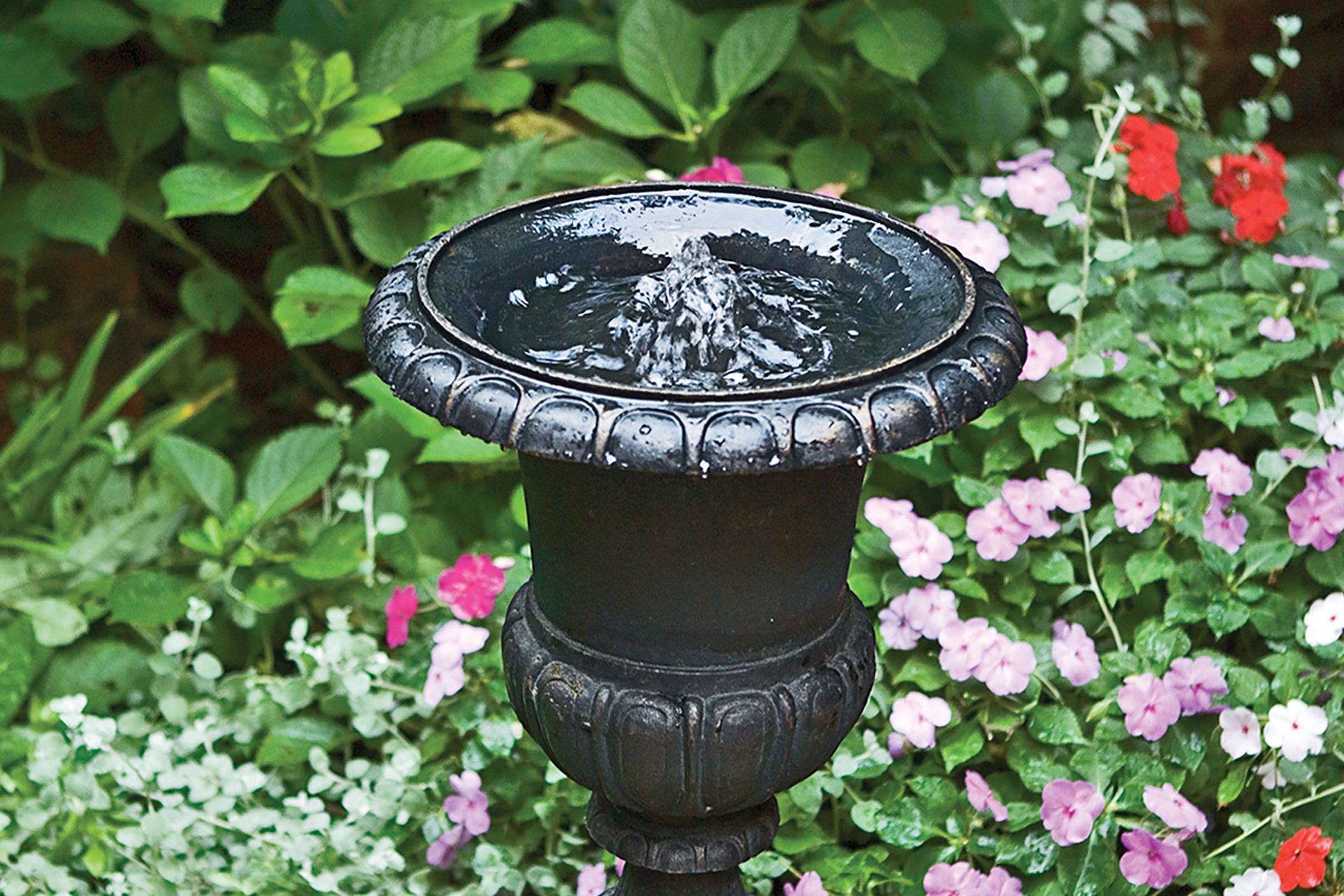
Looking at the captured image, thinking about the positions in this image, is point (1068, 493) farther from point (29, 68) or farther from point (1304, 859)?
point (29, 68)

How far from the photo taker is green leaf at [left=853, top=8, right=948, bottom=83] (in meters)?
2.29

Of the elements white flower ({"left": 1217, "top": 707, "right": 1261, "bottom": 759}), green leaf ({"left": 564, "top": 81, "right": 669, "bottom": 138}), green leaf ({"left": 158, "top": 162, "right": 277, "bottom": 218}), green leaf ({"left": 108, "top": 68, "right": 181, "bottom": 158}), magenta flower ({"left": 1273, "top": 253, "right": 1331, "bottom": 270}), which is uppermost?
green leaf ({"left": 564, "top": 81, "right": 669, "bottom": 138})

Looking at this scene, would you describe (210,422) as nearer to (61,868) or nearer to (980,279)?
(61,868)

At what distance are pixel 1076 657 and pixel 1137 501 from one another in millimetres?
232

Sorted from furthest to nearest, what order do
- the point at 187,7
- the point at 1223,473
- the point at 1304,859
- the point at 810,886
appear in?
the point at 187,7 < the point at 1223,473 < the point at 810,886 < the point at 1304,859

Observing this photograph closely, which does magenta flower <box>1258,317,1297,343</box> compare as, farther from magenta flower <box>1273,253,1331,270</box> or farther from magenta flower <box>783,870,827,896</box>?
magenta flower <box>783,870,827,896</box>

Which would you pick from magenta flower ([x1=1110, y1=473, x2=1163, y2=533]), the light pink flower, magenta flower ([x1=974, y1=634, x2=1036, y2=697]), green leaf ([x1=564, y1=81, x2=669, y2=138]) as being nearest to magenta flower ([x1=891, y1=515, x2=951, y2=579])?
the light pink flower

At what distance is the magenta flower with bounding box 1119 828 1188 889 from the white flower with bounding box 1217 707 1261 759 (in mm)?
144

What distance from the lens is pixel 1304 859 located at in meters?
1.58

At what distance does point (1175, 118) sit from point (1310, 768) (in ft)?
3.77

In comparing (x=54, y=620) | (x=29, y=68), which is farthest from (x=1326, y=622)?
(x=29, y=68)

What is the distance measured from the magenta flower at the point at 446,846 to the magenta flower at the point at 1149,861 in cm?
83

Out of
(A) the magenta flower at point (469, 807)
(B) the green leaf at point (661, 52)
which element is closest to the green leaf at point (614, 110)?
(B) the green leaf at point (661, 52)

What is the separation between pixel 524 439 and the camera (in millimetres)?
1120
